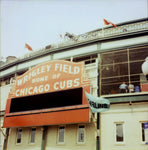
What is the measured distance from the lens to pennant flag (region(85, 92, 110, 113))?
50.0 ft

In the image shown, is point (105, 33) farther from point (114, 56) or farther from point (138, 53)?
point (138, 53)

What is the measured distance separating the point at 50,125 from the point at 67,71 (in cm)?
518

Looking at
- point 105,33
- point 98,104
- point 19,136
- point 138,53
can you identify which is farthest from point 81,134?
point 105,33

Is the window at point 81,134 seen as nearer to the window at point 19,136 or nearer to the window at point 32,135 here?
the window at point 32,135

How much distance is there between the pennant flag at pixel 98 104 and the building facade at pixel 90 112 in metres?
1.06

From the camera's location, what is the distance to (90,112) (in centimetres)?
1627

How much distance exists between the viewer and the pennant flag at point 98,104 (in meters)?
15.2

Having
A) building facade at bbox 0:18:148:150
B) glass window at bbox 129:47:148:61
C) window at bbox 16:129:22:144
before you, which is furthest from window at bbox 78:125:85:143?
glass window at bbox 129:47:148:61

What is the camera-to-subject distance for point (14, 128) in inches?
840

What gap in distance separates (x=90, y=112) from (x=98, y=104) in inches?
47.3

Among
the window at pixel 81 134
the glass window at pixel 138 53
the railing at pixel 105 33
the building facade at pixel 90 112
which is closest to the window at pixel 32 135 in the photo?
the building facade at pixel 90 112

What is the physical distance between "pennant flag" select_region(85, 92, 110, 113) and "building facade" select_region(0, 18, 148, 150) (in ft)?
3.48

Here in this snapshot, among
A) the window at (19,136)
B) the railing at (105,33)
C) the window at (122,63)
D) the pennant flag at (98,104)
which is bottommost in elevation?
the window at (19,136)

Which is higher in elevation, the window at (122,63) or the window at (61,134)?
the window at (122,63)
